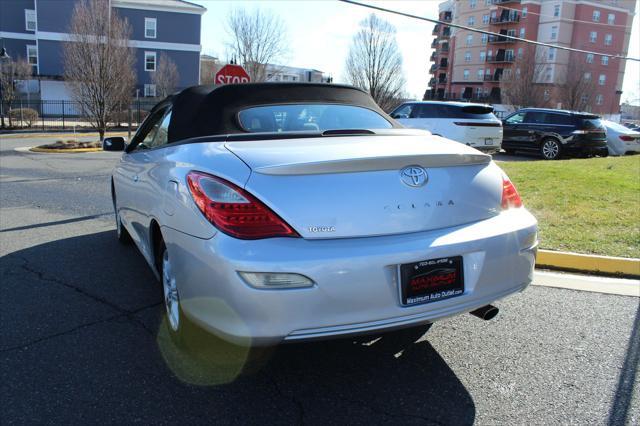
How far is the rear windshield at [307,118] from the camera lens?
3.63 meters

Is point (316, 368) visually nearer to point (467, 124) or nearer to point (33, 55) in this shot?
point (467, 124)

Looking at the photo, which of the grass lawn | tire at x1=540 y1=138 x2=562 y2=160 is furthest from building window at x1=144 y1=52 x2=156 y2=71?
the grass lawn

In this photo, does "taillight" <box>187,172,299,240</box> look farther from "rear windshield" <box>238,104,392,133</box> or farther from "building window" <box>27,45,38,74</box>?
"building window" <box>27,45,38,74</box>

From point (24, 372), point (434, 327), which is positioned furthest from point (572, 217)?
point (24, 372)

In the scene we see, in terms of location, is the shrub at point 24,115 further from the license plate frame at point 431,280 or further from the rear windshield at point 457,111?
the license plate frame at point 431,280

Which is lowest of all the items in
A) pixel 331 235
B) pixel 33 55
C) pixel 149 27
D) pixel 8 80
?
pixel 331 235

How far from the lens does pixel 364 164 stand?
8.64 feet

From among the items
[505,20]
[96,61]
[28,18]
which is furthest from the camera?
[505,20]

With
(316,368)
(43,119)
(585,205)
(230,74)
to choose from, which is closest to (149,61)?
(43,119)

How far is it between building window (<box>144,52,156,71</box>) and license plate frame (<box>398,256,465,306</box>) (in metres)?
43.3

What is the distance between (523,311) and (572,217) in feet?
10.1

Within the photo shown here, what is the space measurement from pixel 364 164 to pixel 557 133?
15.2 metres

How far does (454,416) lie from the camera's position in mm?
2600

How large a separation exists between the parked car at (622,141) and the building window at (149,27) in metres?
35.1
